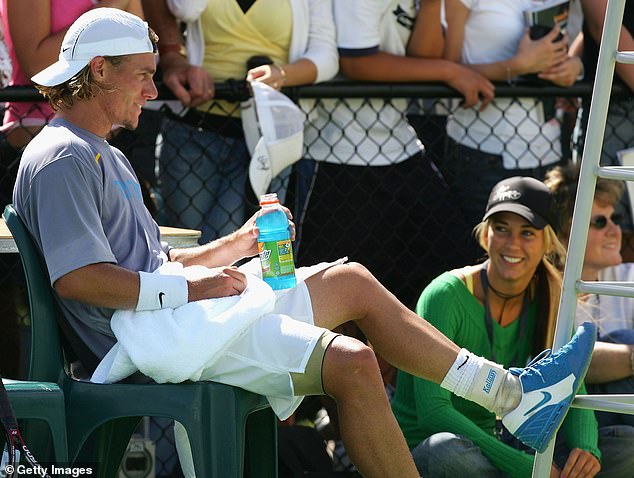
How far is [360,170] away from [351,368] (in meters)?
1.73

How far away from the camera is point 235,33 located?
4.26m

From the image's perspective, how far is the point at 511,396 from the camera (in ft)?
9.66

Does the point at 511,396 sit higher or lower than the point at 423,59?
lower

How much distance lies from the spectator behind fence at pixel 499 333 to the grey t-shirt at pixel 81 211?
1.11 meters

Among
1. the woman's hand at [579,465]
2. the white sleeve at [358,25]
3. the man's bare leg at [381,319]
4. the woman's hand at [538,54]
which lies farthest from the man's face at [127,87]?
the woman's hand at [538,54]

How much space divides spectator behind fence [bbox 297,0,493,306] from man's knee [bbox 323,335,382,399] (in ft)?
5.15

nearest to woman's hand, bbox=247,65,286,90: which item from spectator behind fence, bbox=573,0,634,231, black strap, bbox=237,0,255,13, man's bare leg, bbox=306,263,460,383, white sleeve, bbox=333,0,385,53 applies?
black strap, bbox=237,0,255,13

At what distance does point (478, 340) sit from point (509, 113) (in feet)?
4.00

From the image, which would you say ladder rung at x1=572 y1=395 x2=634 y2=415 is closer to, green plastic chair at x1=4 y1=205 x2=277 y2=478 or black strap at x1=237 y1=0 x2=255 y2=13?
green plastic chair at x1=4 y1=205 x2=277 y2=478

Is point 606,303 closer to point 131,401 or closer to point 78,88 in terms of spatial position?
point 131,401

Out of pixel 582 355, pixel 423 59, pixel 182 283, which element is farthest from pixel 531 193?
pixel 182 283

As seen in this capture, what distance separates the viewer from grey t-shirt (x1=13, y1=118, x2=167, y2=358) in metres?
2.73

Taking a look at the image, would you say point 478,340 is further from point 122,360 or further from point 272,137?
point 122,360

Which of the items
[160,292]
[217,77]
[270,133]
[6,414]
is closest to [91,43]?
[160,292]
